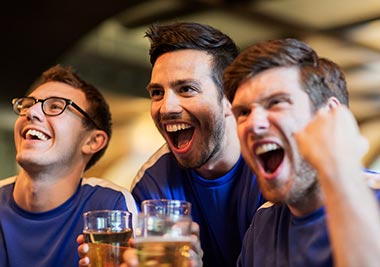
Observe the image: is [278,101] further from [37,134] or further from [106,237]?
[37,134]

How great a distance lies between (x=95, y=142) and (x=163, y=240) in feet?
3.65

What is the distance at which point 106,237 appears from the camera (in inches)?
59.6

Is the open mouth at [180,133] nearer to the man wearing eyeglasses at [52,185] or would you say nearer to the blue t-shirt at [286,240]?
the man wearing eyeglasses at [52,185]

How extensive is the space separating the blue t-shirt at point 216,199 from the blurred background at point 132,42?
2.01 meters

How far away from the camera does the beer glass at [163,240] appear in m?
1.24

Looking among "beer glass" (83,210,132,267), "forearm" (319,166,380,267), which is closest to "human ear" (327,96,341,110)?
"forearm" (319,166,380,267)

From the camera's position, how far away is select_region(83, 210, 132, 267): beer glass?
59.1 inches

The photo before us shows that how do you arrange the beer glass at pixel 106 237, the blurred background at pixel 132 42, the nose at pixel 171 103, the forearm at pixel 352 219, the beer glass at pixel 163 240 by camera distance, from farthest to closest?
the blurred background at pixel 132 42
the nose at pixel 171 103
the beer glass at pixel 106 237
the beer glass at pixel 163 240
the forearm at pixel 352 219

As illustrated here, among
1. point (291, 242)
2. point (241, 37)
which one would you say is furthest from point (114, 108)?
point (291, 242)

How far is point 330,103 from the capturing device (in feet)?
4.49

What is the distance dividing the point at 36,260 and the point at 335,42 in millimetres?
3741

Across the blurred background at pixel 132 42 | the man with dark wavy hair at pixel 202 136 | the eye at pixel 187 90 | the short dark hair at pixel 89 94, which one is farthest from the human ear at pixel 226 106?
the blurred background at pixel 132 42

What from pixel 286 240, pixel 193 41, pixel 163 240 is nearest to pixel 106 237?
pixel 163 240

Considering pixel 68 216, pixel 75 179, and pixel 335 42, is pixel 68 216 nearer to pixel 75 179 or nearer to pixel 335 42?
pixel 75 179
